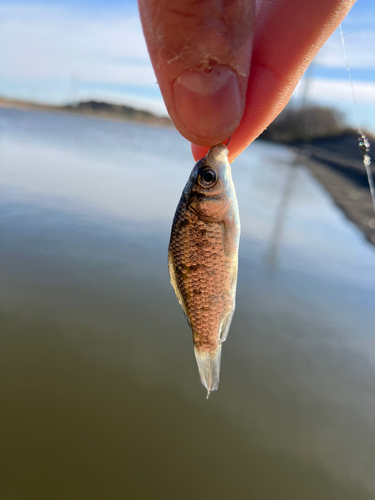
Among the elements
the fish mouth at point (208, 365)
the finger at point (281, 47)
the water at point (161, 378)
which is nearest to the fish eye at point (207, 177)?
the finger at point (281, 47)

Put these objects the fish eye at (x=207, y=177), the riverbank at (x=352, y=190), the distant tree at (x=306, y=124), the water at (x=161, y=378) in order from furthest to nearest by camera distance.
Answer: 1. the distant tree at (x=306, y=124)
2. the riverbank at (x=352, y=190)
3. the water at (x=161, y=378)
4. the fish eye at (x=207, y=177)

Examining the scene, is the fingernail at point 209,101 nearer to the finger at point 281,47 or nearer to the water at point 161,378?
the finger at point 281,47

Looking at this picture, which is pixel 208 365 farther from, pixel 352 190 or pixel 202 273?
pixel 352 190

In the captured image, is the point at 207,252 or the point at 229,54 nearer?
the point at 229,54

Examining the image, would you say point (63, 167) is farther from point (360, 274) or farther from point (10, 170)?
point (360, 274)

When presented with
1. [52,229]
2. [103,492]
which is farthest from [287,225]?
[103,492]

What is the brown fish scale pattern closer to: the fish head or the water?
the fish head

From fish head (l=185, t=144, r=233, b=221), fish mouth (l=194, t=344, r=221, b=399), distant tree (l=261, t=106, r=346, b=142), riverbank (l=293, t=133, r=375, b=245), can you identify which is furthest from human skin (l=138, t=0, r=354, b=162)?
distant tree (l=261, t=106, r=346, b=142)

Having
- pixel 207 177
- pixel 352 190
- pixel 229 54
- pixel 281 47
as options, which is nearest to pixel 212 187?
pixel 207 177
